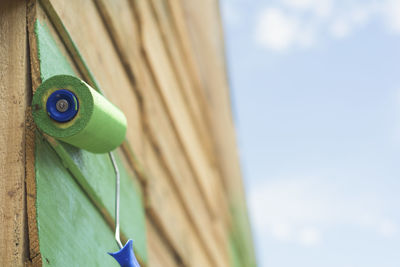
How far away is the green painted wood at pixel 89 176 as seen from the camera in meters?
0.73

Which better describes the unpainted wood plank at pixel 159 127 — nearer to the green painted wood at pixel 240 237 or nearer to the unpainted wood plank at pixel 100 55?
the unpainted wood plank at pixel 100 55

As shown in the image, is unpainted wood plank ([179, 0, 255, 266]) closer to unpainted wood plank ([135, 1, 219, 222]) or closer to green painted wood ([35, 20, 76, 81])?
unpainted wood plank ([135, 1, 219, 222])

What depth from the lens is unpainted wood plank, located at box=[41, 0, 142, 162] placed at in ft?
3.14

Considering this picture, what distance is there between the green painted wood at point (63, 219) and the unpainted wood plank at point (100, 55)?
0.83 ft

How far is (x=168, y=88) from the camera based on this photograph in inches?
85.5

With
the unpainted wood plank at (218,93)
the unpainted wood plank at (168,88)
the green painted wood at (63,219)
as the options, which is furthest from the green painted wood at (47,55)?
the unpainted wood plank at (218,93)

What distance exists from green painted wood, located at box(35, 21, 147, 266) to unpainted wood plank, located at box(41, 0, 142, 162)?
0.27 feet

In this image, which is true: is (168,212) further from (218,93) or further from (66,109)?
(218,93)

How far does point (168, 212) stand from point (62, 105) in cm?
102

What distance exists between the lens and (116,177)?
95 centimetres

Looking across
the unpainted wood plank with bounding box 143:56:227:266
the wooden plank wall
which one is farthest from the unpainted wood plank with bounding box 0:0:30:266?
the unpainted wood plank with bounding box 143:56:227:266

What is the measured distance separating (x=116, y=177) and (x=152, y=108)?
80cm

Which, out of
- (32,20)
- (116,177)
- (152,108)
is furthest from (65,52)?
(152,108)

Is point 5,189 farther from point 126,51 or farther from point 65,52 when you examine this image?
point 126,51
